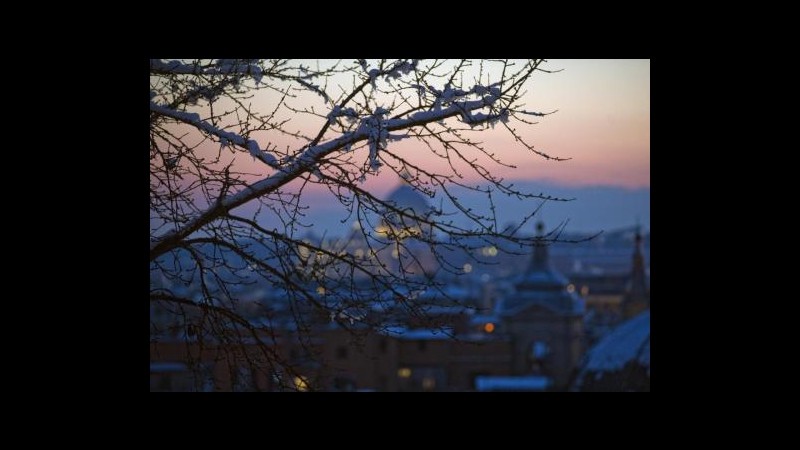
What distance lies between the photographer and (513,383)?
40.5m

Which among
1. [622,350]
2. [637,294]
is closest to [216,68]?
[622,350]

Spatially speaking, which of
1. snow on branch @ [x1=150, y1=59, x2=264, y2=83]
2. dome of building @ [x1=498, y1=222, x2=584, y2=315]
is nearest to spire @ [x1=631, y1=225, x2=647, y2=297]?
dome of building @ [x1=498, y1=222, x2=584, y2=315]

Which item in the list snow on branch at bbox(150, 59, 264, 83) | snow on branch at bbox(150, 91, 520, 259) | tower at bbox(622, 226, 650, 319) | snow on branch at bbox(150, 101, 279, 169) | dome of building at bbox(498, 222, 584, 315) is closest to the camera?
snow on branch at bbox(150, 91, 520, 259)

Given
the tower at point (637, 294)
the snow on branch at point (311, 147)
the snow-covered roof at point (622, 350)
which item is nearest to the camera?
the snow on branch at point (311, 147)

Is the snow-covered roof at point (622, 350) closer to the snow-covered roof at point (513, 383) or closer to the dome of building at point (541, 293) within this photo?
the snow-covered roof at point (513, 383)

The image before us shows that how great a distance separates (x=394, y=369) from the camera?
127 ft

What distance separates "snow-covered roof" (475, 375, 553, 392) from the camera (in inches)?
1513

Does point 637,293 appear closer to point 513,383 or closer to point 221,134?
point 513,383

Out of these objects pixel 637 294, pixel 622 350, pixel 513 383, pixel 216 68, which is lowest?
pixel 513 383

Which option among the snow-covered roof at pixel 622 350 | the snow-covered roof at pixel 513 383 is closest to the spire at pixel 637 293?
the snow-covered roof at pixel 513 383

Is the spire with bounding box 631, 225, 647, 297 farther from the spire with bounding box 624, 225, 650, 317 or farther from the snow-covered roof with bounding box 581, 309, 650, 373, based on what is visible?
the snow-covered roof with bounding box 581, 309, 650, 373

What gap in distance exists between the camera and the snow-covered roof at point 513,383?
126 ft
